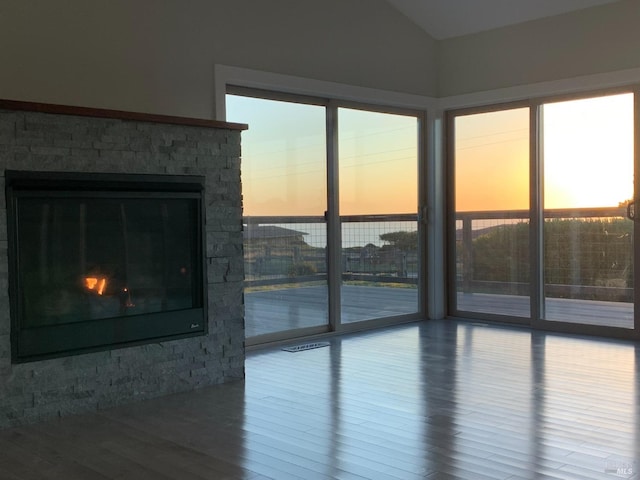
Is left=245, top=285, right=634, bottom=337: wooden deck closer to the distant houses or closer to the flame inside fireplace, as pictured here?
the distant houses

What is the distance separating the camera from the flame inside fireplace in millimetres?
3506

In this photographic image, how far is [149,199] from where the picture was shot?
3.72 metres

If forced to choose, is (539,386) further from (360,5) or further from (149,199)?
(360,5)

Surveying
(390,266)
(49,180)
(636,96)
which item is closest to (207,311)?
(49,180)

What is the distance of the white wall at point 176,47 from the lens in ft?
12.6

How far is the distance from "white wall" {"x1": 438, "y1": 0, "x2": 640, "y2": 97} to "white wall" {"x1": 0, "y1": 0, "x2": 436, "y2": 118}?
1.95 feet

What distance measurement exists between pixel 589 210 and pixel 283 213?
2.48 meters

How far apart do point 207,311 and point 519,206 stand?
316cm

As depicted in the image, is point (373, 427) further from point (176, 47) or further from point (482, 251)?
point (482, 251)

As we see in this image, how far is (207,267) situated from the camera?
3.97 meters

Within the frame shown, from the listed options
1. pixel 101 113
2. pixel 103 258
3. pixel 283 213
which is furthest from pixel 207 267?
pixel 283 213

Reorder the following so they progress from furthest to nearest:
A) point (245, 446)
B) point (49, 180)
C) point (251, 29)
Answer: point (251, 29)
point (49, 180)
point (245, 446)

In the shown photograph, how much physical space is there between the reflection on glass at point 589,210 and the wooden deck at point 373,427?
0.93 metres

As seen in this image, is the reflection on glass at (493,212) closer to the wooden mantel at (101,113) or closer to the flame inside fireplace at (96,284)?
the wooden mantel at (101,113)
